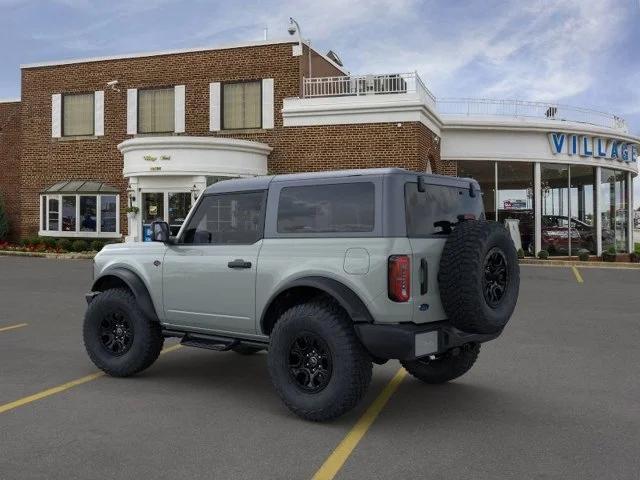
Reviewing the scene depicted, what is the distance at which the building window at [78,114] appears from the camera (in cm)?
2705

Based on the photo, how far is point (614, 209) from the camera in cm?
2817

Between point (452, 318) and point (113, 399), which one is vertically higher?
point (452, 318)

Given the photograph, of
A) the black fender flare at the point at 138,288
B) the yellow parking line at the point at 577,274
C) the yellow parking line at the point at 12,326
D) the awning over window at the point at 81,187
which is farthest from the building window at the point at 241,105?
the black fender flare at the point at 138,288

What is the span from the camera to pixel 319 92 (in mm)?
24391

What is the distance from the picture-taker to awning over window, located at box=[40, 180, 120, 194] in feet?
85.1

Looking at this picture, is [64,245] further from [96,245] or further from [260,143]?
[260,143]

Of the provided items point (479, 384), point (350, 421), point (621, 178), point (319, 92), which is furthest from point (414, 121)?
point (350, 421)

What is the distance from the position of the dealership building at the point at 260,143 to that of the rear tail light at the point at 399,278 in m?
17.4

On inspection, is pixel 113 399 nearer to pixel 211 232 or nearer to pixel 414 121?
pixel 211 232

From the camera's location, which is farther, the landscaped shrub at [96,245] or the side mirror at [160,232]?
the landscaped shrub at [96,245]

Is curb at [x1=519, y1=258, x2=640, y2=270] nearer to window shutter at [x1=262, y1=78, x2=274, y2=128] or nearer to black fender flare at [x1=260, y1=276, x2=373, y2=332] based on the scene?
window shutter at [x1=262, y1=78, x2=274, y2=128]

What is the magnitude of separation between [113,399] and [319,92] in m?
19.9

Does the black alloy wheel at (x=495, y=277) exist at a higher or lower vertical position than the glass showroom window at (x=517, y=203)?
lower

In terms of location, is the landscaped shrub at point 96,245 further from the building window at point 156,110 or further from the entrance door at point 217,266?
the entrance door at point 217,266
